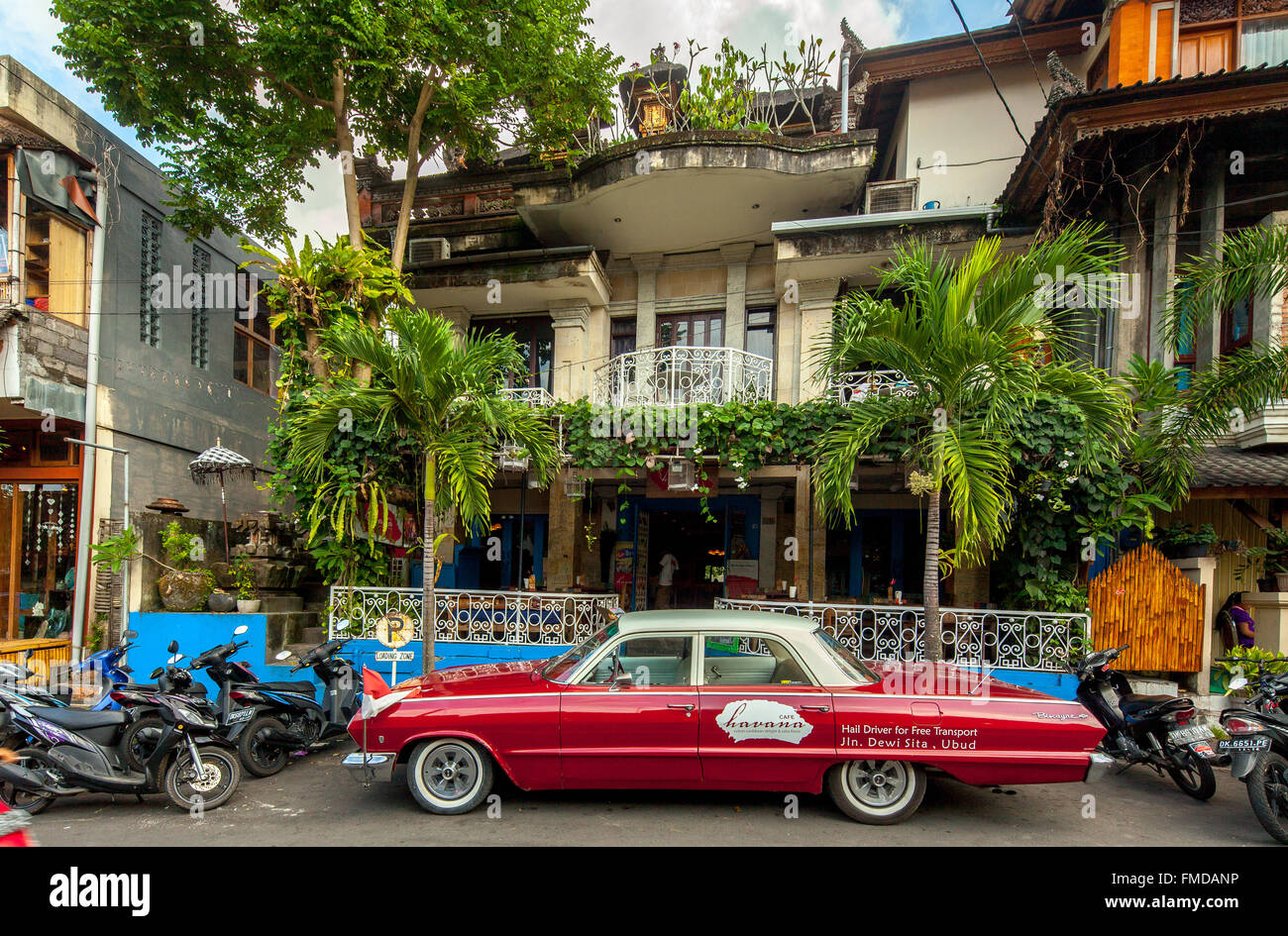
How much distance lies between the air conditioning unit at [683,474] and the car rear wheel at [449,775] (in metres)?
5.15

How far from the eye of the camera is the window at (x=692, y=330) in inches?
490

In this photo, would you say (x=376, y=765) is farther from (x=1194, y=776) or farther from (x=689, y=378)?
(x=689, y=378)

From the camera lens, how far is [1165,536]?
8500 mm

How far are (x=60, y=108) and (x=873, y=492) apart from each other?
46.6 ft

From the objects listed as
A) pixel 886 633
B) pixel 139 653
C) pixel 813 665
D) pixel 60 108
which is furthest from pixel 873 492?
pixel 60 108

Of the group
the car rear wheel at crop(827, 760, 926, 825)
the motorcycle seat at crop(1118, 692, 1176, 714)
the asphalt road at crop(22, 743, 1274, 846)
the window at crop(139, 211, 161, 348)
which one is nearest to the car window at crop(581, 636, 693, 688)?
the asphalt road at crop(22, 743, 1274, 846)

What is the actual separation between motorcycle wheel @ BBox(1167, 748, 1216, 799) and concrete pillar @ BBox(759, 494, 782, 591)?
6820 mm

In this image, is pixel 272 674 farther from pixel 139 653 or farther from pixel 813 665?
pixel 813 665

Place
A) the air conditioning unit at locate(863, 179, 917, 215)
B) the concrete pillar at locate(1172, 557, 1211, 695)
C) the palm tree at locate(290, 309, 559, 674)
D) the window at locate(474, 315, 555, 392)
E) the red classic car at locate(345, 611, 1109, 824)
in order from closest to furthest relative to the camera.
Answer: the red classic car at locate(345, 611, 1109, 824) < the palm tree at locate(290, 309, 559, 674) < the concrete pillar at locate(1172, 557, 1211, 695) < the air conditioning unit at locate(863, 179, 917, 215) < the window at locate(474, 315, 555, 392)

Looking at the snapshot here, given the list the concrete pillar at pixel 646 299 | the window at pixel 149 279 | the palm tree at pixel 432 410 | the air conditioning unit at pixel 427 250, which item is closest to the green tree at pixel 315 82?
the window at pixel 149 279

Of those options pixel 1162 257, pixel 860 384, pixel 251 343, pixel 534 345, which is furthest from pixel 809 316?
pixel 251 343

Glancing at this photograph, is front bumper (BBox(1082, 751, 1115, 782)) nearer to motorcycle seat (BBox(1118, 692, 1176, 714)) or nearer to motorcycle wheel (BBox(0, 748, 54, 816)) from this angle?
motorcycle seat (BBox(1118, 692, 1176, 714))

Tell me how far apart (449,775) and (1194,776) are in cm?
637

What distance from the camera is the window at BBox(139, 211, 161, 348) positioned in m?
11.2
